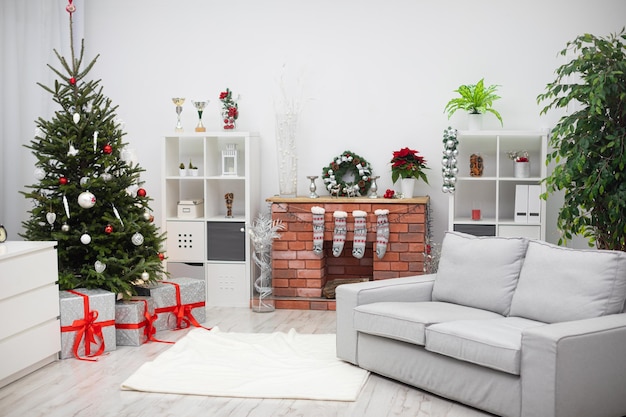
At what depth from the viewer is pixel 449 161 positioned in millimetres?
5980

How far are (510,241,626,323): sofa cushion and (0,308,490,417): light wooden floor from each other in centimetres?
65

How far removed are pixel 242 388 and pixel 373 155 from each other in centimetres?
304

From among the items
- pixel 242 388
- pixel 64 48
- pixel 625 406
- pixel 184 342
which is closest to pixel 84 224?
pixel 184 342

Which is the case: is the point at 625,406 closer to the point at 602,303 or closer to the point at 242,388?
the point at 602,303

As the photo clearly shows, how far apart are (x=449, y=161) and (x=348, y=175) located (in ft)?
3.17

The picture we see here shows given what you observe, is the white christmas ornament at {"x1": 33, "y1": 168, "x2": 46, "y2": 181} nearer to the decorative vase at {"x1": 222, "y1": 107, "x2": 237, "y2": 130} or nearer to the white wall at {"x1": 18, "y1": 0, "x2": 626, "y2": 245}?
the white wall at {"x1": 18, "y1": 0, "x2": 626, "y2": 245}

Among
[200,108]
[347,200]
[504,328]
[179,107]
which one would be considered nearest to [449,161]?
[347,200]

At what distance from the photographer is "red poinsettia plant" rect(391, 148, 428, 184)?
242 inches

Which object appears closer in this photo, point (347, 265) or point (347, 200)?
point (347, 200)

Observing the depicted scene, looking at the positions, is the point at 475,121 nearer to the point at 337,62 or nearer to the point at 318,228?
the point at 337,62

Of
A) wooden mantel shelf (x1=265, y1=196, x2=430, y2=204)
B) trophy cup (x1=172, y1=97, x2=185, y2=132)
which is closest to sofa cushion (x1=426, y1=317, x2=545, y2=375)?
wooden mantel shelf (x1=265, y1=196, x2=430, y2=204)

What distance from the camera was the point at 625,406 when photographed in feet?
11.4


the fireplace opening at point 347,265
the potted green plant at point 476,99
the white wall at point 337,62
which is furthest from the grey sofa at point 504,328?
the white wall at point 337,62

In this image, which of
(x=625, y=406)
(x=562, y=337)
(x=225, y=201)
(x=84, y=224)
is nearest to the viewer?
(x=562, y=337)
